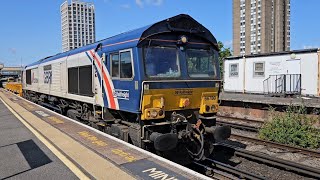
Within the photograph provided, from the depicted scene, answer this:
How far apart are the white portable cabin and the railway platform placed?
47.2 feet

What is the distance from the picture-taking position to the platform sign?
4.89m

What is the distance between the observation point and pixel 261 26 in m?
115

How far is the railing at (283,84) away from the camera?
60.7 feet

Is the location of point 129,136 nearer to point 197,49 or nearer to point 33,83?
point 197,49

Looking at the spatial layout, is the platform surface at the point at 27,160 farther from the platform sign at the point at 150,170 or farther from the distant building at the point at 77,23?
the distant building at the point at 77,23

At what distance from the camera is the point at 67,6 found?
47938mm

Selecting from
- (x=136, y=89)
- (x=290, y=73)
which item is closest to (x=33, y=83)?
(x=136, y=89)

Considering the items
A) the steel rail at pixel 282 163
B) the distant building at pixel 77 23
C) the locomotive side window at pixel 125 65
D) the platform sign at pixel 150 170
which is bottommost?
the steel rail at pixel 282 163

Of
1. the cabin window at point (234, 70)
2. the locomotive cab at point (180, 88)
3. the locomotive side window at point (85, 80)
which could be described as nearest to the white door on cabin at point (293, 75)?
the cabin window at point (234, 70)

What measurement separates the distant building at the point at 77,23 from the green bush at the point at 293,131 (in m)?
36.4

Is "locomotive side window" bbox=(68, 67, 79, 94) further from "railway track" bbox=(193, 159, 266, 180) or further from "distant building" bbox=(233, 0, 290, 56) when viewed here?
"distant building" bbox=(233, 0, 290, 56)

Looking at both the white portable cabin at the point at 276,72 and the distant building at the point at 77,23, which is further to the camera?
the distant building at the point at 77,23

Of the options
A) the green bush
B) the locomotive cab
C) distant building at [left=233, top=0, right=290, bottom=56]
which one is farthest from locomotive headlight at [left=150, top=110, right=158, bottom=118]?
distant building at [left=233, top=0, right=290, bottom=56]

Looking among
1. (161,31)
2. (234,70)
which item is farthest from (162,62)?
(234,70)
